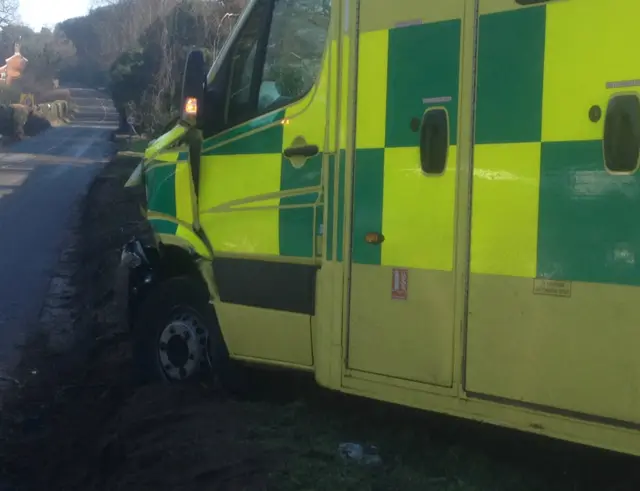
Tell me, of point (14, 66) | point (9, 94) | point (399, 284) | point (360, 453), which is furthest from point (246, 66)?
point (14, 66)

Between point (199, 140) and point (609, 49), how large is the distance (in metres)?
2.67

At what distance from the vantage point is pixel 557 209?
3791mm

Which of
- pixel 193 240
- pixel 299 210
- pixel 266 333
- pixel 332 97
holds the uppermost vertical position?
pixel 332 97

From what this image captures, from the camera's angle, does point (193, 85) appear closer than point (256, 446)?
No

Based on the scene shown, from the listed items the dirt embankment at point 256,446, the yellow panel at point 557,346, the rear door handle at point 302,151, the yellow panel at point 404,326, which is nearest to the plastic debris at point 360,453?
the dirt embankment at point 256,446

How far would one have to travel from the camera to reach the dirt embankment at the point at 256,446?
4.36m

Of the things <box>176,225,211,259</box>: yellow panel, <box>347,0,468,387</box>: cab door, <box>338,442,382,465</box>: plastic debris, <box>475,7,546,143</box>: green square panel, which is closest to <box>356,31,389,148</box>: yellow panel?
<box>347,0,468,387</box>: cab door

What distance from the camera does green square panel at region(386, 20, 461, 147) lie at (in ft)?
13.7

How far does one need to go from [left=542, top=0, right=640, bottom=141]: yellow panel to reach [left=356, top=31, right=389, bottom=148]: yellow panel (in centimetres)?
90

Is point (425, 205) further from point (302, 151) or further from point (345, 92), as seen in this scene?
point (302, 151)

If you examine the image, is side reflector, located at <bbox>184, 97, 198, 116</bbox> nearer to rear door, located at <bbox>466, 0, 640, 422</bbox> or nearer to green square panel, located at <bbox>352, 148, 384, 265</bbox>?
green square panel, located at <bbox>352, 148, 384, 265</bbox>

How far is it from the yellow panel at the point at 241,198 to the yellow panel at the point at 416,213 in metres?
0.84

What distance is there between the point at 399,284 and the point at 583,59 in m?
1.32

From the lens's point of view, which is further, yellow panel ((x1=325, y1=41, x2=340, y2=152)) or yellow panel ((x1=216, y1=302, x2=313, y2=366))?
yellow panel ((x1=216, y1=302, x2=313, y2=366))
